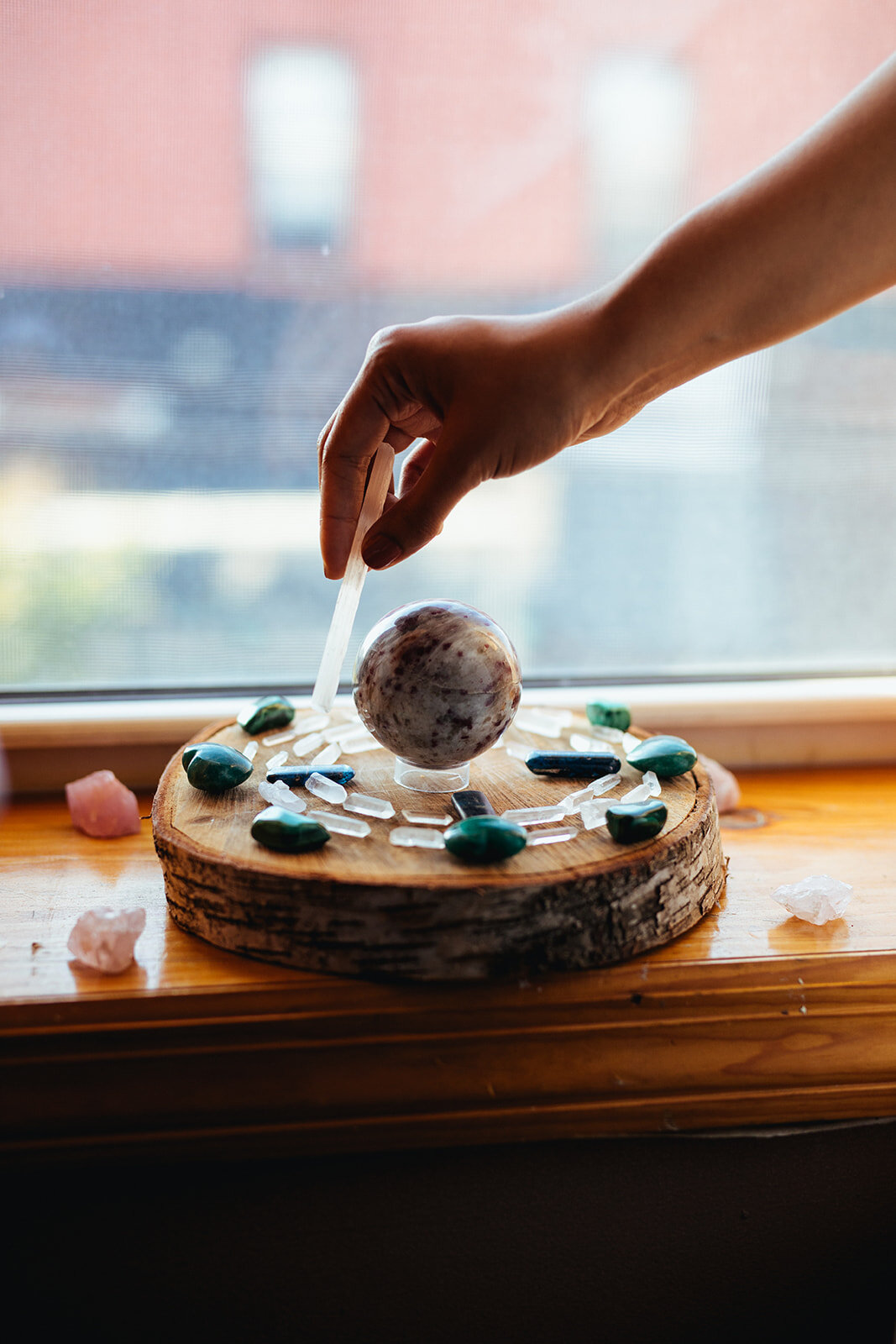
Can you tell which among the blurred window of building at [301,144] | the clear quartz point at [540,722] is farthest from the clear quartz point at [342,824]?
the blurred window of building at [301,144]

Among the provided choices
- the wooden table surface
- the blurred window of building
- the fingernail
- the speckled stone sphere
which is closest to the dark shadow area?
the wooden table surface

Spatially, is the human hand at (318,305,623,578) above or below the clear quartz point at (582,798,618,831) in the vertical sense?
above

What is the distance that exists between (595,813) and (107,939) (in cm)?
30

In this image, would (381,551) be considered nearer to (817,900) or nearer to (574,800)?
(574,800)

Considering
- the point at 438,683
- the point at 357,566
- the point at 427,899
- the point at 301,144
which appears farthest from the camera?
the point at 301,144

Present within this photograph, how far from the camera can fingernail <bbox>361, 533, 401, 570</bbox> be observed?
2.00ft

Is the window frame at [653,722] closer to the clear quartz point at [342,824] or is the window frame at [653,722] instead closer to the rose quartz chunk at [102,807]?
the rose quartz chunk at [102,807]

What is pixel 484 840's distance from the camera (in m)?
0.52

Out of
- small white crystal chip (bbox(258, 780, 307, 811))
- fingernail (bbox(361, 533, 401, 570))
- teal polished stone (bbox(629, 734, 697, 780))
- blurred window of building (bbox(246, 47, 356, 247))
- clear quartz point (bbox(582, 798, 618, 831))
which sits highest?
blurred window of building (bbox(246, 47, 356, 247))

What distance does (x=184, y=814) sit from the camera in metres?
0.59

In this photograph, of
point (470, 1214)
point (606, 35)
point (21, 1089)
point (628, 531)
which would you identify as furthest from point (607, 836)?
point (606, 35)

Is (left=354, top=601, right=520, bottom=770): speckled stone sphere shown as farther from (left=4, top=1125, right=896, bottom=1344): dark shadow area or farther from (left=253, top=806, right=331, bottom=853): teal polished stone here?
(left=4, top=1125, right=896, bottom=1344): dark shadow area

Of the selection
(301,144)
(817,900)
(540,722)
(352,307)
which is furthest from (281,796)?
(301,144)

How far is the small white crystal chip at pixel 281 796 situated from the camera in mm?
601
